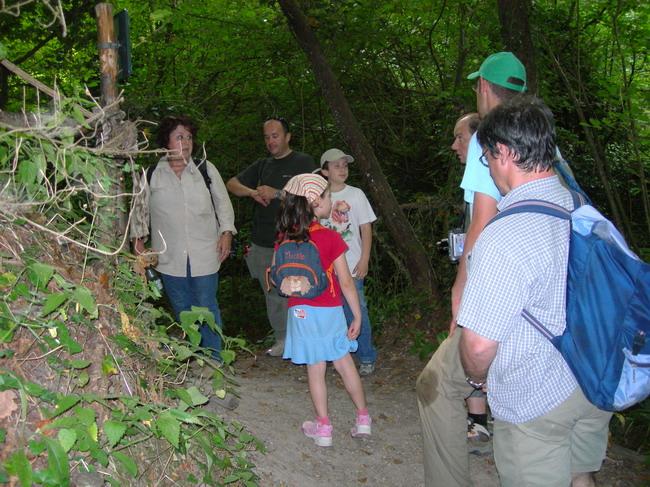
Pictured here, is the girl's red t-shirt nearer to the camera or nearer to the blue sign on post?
the camera

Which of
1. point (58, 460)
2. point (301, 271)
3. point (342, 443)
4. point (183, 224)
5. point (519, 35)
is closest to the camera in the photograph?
A: point (58, 460)

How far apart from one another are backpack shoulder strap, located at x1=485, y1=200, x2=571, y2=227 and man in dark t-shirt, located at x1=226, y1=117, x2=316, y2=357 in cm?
378

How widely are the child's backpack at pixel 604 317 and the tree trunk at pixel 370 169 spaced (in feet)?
16.8

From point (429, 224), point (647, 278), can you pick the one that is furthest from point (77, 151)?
point (429, 224)

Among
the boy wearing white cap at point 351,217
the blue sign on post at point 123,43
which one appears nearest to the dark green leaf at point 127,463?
the blue sign on post at point 123,43

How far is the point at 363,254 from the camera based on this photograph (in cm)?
577

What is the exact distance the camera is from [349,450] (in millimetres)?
4492

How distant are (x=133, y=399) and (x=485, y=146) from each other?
6.40ft

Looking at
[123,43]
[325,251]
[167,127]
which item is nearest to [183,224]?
[167,127]

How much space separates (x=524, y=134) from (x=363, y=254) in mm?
3430

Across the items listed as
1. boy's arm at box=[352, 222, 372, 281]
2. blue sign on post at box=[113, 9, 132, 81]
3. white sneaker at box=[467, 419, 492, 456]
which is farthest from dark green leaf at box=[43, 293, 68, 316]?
boy's arm at box=[352, 222, 372, 281]

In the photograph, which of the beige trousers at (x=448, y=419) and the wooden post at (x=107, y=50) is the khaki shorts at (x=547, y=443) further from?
the wooden post at (x=107, y=50)

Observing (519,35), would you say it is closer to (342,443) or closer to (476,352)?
(342,443)

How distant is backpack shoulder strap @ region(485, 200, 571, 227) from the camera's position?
2318mm
